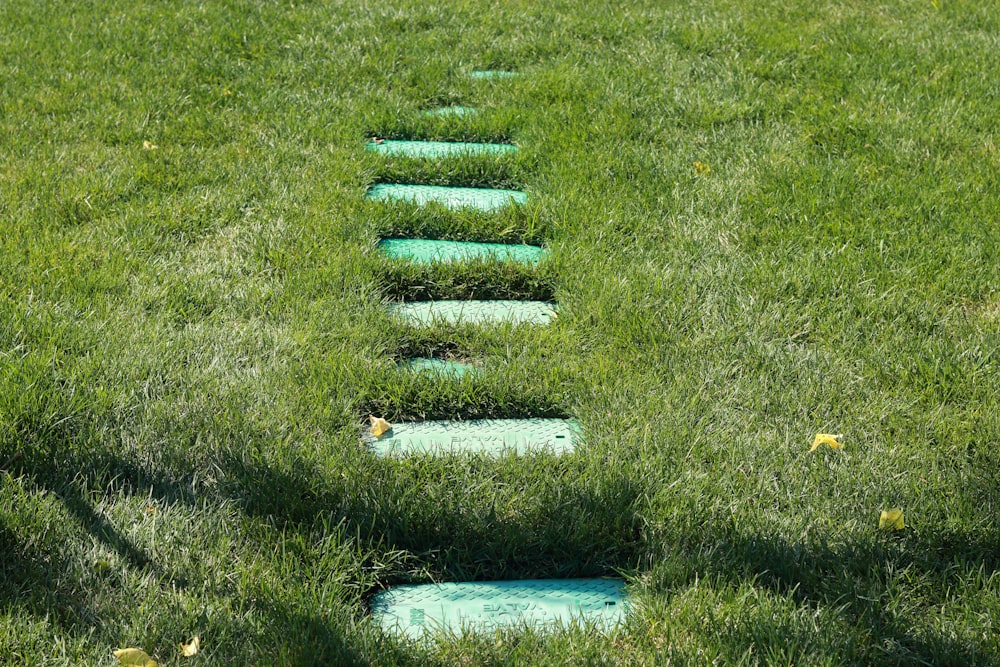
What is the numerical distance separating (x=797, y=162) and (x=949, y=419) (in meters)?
2.08

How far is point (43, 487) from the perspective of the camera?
2.61 meters

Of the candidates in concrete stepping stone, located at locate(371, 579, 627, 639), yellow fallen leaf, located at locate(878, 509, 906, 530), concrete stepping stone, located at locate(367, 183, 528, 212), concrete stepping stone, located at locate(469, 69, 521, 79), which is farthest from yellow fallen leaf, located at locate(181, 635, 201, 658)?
concrete stepping stone, located at locate(469, 69, 521, 79)

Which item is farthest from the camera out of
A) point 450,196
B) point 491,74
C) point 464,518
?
point 491,74

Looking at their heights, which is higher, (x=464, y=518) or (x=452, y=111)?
(x=452, y=111)

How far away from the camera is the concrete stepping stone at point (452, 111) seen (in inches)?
213

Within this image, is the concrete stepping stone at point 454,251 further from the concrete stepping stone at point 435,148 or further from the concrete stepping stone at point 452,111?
the concrete stepping stone at point 452,111

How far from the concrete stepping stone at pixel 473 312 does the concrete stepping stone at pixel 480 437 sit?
57 centimetres

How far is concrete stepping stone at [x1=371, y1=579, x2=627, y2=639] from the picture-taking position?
2.34m

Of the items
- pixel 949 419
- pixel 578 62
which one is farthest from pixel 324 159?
pixel 949 419

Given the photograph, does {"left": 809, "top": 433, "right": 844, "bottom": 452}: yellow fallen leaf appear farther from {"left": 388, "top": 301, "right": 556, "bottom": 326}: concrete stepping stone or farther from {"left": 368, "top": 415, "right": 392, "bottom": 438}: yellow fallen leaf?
{"left": 368, "top": 415, "right": 392, "bottom": 438}: yellow fallen leaf

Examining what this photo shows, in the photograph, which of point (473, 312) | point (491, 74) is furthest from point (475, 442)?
point (491, 74)

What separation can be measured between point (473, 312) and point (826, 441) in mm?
1335

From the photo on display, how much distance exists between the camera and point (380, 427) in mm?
2990

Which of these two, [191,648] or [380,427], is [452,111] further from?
[191,648]
